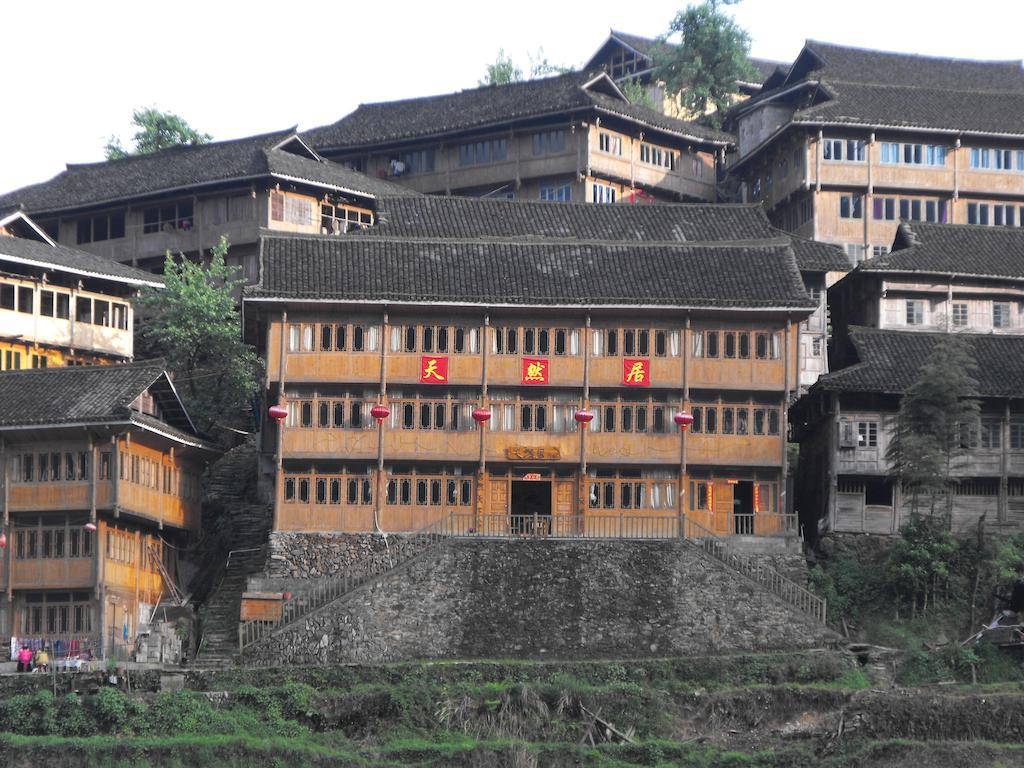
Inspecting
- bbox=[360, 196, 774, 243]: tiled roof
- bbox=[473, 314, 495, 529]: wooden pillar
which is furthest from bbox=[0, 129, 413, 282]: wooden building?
bbox=[473, 314, 495, 529]: wooden pillar

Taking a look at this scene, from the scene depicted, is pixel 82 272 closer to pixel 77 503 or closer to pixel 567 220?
pixel 77 503

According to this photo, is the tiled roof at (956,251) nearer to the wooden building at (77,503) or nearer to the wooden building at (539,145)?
the wooden building at (539,145)

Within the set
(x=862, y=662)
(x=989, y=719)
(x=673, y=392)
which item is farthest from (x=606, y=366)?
(x=989, y=719)

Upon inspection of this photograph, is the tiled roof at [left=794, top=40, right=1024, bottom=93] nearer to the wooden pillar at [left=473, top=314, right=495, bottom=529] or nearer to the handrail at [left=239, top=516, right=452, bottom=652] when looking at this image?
the wooden pillar at [left=473, top=314, right=495, bottom=529]

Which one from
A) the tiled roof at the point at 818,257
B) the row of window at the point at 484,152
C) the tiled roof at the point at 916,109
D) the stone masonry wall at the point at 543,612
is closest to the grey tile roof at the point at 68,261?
the row of window at the point at 484,152

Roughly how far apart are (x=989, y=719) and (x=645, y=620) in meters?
9.60

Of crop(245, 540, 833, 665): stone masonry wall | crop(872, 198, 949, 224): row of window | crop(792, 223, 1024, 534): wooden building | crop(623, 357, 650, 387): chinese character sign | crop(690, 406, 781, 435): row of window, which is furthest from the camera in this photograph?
crop(872, 198, 949, 224): row of window

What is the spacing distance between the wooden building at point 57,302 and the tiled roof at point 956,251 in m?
25.7

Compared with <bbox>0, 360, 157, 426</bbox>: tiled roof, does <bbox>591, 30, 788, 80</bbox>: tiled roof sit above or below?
above

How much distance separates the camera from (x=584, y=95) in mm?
87625

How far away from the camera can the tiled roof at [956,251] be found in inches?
3002

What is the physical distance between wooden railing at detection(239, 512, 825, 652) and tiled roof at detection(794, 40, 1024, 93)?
31.2 meters

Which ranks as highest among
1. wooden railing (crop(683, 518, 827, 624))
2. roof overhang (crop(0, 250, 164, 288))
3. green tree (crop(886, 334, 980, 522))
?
roof overhang (crop(0, 250, 164, 288))

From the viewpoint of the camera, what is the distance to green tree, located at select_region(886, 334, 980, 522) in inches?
2499
